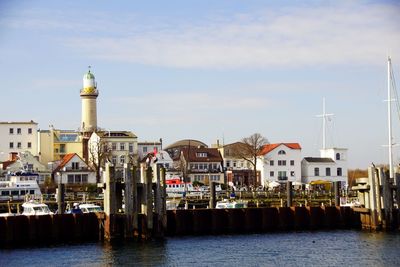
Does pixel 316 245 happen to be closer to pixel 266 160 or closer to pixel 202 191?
pixel 202 191

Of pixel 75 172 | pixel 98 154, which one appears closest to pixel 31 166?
pixel 75 172

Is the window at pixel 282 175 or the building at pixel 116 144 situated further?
the window at pixel 282 175

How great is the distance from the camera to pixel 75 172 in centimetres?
10825

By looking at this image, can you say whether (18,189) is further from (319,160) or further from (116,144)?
(319,160)

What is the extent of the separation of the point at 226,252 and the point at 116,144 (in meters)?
74.7

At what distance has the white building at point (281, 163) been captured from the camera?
386ft

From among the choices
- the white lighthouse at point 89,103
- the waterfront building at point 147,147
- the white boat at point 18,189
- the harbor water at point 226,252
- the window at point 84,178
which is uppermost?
the white lighthouse at point 89,103

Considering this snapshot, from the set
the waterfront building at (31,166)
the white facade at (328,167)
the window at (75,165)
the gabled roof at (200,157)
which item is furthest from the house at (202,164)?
the waterfront building at (31,166)

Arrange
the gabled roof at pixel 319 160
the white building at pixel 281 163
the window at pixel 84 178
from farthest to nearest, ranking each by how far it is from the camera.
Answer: the white building at pixel 281 163 < the gabled roof at pixel 319 160 < the window at pixel 84 178

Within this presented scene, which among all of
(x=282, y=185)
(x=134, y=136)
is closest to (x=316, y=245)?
(x=282, y=185)

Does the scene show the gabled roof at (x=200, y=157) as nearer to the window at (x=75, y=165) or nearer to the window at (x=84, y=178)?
the window at (x=84, y=178)

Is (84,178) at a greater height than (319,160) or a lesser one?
lesser

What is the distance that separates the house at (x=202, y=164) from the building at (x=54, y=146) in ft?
51.7

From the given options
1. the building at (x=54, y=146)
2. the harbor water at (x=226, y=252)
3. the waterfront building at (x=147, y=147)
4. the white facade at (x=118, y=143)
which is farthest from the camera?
the waterfront building at (x=147, y=147)
